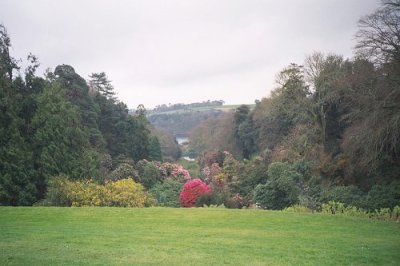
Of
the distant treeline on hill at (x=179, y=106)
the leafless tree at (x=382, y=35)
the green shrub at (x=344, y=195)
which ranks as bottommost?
the green shrub at (x=344, y=195)

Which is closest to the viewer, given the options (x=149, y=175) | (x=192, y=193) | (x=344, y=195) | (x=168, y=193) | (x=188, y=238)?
(x=188, y=238)

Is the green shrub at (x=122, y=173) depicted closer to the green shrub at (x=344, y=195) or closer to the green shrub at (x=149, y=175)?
the green shrub at (x=149, y=175)

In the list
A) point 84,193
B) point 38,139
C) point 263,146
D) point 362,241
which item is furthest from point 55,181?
point 263,146

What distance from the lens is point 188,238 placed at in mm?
11320

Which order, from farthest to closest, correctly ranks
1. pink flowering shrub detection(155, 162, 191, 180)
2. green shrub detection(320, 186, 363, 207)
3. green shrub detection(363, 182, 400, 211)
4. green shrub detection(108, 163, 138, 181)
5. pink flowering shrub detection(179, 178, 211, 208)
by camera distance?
pink flowering shrub detection(155, 162, 191, 180) < green shrub detection(108, 163, 138, 181) < pink flowering shrub detection(179, 178, 211, 208) < green shrub detection(320, 186, 363, 207) < green shrub detection(363, 182, 400, 211)

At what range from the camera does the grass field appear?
355 inches

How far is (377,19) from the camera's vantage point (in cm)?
1917

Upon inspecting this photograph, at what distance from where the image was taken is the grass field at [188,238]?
355 inches

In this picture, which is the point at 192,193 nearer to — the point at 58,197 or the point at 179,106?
the point at 58,197

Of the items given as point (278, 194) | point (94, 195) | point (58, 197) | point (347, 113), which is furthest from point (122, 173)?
point (347, 113)

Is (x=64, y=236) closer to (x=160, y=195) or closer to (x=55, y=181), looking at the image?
(x=55, y=181)

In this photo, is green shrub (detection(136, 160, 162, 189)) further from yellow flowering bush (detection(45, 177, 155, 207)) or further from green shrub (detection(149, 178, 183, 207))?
yellow flowering bush (detection(45, 177, 155, 207))

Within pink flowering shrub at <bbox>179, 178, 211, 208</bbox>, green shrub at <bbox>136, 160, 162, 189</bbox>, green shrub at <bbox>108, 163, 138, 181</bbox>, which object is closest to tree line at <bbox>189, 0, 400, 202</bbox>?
pink flowering shrub at <bbox>179, 178, 211, 208</bbox>

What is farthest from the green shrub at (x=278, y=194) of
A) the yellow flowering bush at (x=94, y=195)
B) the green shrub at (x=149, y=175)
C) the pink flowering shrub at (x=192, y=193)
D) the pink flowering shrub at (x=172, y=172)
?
the pink flowering shrub at (x=172, y=172)
